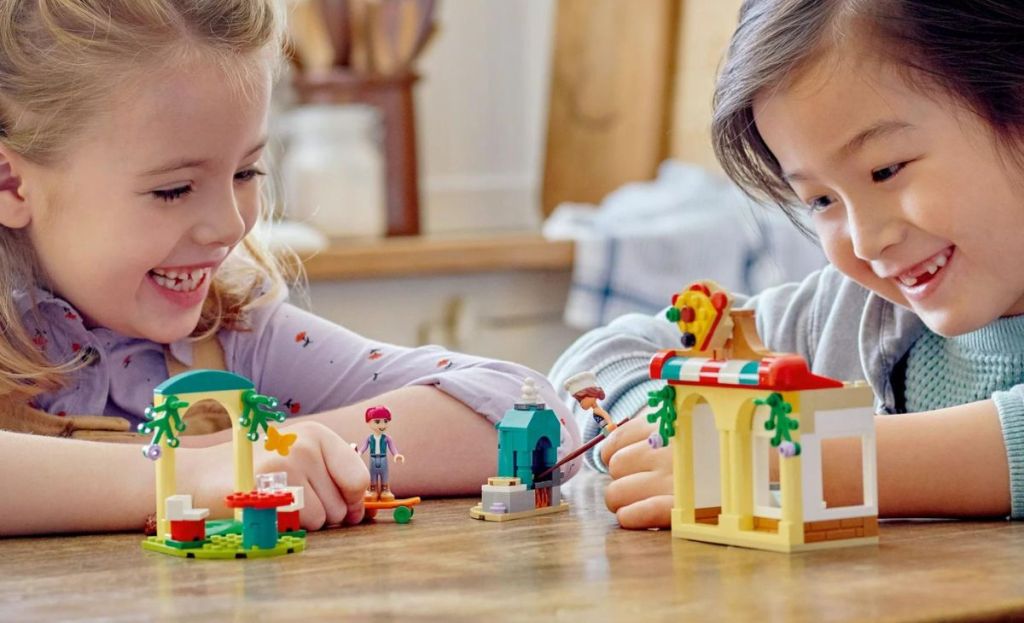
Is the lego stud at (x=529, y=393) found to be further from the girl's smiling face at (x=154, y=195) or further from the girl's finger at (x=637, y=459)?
the girl's smiling face at (x=154, y=195)

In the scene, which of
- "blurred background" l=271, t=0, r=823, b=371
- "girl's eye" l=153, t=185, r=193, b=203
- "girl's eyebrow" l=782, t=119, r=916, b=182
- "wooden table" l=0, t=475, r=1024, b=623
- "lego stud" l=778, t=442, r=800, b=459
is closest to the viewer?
"wooden table" l=0, t=475, r=1024, b=623

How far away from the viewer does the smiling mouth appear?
114cm

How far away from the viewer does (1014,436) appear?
3.33ft

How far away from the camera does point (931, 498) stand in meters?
0.98

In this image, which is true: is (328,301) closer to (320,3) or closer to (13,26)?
(320,3)

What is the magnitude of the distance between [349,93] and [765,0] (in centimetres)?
177

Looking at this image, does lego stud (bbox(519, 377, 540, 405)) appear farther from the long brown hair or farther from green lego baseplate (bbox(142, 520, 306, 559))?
the long brown hair

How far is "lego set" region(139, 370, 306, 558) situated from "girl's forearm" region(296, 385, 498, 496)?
0.19 m

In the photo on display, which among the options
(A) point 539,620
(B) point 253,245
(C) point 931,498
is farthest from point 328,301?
(A) point 539,620

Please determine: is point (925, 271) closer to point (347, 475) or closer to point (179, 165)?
point (347, 475)

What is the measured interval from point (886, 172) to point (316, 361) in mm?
559

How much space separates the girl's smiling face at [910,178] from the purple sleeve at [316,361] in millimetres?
342

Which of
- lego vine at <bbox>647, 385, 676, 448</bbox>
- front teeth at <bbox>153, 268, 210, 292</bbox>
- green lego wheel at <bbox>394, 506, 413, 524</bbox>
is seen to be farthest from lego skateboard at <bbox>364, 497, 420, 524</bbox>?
front teeth at <bbox>153, 268, 210, 292</bbox>

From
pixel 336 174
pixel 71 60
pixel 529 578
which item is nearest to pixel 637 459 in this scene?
pixel 529 578
